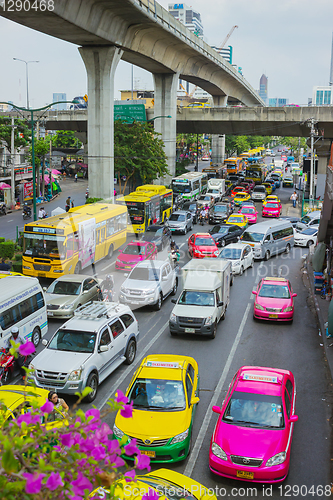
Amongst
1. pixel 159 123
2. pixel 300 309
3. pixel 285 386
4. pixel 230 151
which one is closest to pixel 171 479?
pixel 285 386

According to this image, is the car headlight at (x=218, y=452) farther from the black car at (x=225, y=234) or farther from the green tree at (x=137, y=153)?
the green tree at (x=137, y=153)

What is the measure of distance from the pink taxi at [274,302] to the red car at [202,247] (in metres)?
8.26

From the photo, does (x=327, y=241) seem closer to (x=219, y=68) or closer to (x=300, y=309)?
(x=300, y=309)

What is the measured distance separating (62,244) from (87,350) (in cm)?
1094

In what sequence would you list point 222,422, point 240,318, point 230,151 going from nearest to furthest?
point 222,422, point 240,318, point 230,151

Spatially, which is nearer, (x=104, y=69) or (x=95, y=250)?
(x=95, y=250)

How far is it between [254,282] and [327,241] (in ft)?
13.3

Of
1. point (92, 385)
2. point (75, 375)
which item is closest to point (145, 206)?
point (92, 385)

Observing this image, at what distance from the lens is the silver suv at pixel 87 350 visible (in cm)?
1229

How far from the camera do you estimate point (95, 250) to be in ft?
88.0

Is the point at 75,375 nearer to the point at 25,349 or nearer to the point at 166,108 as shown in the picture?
the point at 25,349

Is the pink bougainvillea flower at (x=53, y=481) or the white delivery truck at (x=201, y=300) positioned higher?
the pink bougainvillea flower at (x=53, y=481)

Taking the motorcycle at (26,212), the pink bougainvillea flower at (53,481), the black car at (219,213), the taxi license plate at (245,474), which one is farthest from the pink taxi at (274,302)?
the motorcycle at (26,212)

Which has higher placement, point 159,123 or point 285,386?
point 159,123
